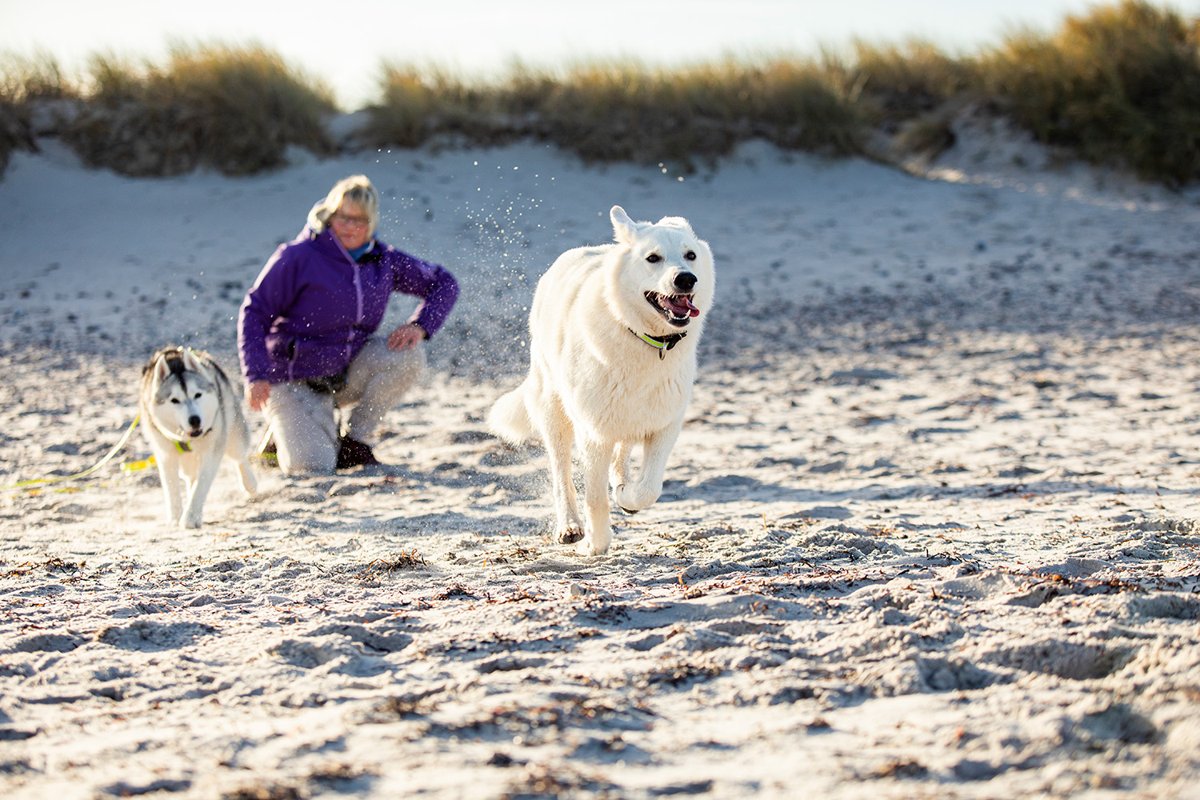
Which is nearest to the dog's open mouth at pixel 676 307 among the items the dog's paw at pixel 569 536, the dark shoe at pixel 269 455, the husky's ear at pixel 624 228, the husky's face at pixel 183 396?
the husky's ear at pixel 624 228

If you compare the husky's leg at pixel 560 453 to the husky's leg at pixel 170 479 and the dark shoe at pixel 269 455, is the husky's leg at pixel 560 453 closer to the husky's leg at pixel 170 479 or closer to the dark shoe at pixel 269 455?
the husky's leg at pixel 170 479

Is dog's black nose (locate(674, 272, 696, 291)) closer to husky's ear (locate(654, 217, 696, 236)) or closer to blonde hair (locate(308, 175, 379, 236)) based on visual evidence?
husky's ear (locate(654, 217, 696, 236))

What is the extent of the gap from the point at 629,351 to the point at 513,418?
1.26m

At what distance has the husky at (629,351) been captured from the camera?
4.27m

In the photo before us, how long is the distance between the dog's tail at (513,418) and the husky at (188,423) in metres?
1.26

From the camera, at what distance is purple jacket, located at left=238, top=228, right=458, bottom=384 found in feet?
20.5

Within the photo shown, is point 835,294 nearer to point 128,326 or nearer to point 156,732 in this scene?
point 128,326

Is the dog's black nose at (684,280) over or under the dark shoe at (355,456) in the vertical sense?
over

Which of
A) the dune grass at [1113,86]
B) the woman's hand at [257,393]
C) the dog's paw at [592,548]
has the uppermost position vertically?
the dune grass at [1113,86]

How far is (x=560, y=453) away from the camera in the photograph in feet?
16.2

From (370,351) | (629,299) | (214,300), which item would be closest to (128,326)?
(214,300)

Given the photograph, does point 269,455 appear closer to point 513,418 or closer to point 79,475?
point 79,475

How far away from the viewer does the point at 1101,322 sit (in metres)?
9.24

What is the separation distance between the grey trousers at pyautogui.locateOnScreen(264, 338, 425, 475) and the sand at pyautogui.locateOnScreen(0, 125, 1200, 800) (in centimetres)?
29
